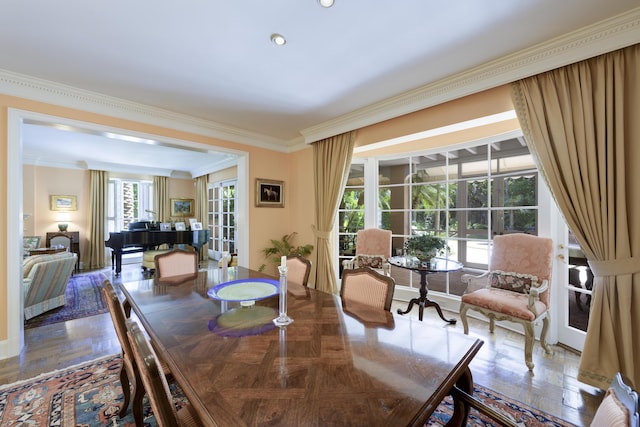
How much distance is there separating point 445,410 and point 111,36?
3559 millimetres

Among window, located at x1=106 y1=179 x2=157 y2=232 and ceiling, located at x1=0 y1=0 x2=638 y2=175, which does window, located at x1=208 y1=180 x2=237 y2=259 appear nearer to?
window, located at x1=106 y1=179 x2=157 y2=232

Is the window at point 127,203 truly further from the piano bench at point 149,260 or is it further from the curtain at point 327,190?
the curtain at point 327,190

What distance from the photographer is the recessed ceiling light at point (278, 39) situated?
1917 millimetres

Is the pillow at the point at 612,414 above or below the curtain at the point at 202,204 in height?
below

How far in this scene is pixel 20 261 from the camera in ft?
8.33

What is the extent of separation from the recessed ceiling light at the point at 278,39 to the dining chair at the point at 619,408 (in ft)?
7.76

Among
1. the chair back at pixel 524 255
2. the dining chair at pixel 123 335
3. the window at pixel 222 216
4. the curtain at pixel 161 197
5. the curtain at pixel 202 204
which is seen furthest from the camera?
the curtain at pixel 202 204

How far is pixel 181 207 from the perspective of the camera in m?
7.93

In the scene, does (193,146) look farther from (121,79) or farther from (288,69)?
(288,69)

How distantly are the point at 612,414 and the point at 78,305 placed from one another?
523 centimetres

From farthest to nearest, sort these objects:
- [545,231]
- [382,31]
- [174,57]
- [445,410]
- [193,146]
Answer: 1. [193,146]
2. [545,231]
3. [174,57]
4. [382,31]
5. [445,410]

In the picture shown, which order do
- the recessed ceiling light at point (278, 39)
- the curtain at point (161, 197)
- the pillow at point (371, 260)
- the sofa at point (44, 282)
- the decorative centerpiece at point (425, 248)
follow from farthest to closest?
the curtain at point (161, 197)
the pillow at point (371, 260)
the sofa at point (44, 282)
the decorative centerpiece at point (425, 248)
the recessed ceiling light at point (278, 39)

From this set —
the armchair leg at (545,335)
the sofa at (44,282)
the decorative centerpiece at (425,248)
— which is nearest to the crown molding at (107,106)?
the sofa at (44,282)

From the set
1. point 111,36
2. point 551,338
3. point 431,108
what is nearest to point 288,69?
point 111,36
